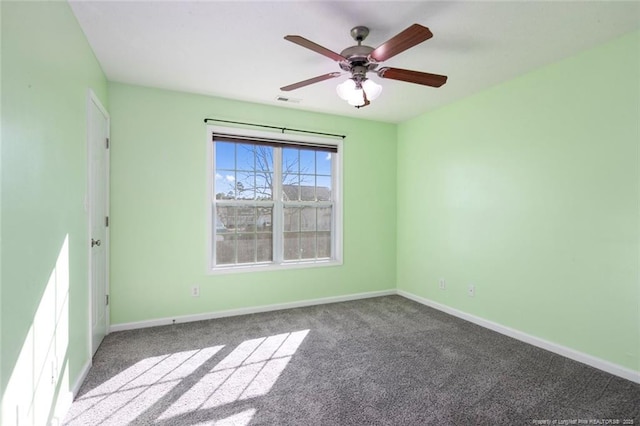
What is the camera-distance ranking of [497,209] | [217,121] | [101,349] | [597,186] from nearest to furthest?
[597,186] → [101,349] → [497,209] → [217,121]

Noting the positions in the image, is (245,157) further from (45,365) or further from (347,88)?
(45,365)

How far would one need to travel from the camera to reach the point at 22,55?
1.38 meters

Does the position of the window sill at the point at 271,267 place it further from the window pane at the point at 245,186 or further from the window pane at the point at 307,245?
the window pane at the point at 245,186

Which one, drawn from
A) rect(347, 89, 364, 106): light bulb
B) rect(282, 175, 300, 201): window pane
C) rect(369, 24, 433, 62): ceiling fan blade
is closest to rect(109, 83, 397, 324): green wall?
rect(282, 175, 300, 201): window pane

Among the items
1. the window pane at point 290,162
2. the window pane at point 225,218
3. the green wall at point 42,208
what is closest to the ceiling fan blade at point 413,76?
the green wall at point 42,208

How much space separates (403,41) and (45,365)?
8.23 ft

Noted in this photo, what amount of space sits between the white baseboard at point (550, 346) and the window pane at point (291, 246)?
5.93ft

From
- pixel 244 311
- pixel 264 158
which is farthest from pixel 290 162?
pixel 244 311

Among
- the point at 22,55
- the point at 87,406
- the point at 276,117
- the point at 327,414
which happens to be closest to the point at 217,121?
the point at 276,117

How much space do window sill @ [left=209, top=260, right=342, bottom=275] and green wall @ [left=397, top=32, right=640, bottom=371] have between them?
1.33m

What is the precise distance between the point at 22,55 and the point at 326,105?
2900 mm

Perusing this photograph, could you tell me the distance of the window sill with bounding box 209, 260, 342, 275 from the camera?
3660 millimetres

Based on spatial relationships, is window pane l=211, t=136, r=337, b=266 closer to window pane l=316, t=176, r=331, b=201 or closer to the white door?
window pane l=316, t=176, r=331, b=201

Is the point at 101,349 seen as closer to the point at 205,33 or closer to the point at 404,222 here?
the point at 205,33
